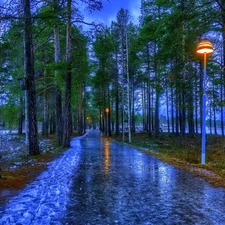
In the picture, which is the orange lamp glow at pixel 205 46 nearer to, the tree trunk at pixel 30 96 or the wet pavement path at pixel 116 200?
the wet pavement path at pixel 116 200

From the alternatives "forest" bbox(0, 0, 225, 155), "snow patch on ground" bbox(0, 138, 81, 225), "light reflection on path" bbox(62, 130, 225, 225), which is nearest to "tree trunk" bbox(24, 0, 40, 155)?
"forest" bbox(0, 0, 225, 155)

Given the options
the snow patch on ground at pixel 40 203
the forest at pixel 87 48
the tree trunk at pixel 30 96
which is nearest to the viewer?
A: the snow patch on ground at pixel 40 203

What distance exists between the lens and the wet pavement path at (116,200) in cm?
406

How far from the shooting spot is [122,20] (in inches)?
1146

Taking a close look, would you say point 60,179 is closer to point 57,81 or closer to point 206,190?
point 206,190

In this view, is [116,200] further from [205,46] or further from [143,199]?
[205,46]

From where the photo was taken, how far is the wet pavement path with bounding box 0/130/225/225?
4.06 m

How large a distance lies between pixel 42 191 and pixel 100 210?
1865 mm

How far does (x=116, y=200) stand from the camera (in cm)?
504

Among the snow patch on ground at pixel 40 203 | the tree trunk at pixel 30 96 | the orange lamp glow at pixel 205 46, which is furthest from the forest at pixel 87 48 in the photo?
the snow patch on ground at pixel 40 203

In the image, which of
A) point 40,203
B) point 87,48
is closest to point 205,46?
point 40,203

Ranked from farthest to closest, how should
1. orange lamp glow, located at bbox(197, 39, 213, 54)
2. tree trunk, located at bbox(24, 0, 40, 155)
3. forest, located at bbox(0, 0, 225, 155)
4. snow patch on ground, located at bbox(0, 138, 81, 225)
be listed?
tree trunk, located at bbox(24, 0, 40, 155) < forest, located at bbox(0, 0, 225, 155) < orange lamp glow, located at bbox(197, 39, 213, 54) < snow patch on ground, located at bbox(0, 138, 81, 225)

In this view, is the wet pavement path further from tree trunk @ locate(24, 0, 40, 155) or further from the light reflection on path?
tree trunk @ locate(24, 0, 40, 155)

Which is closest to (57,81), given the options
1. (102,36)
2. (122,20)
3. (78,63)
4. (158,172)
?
(78,63)
